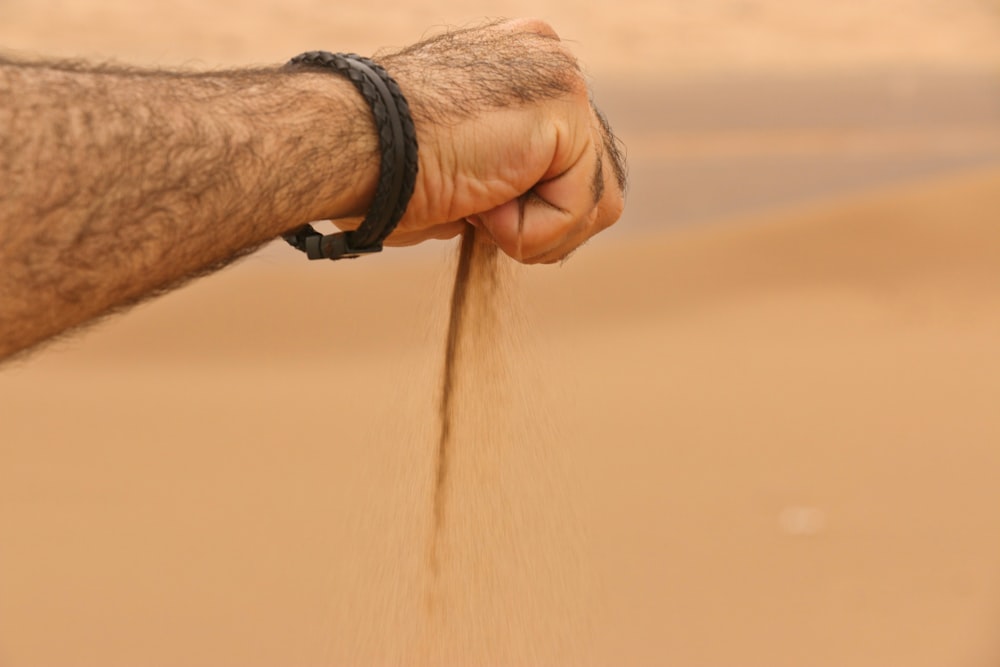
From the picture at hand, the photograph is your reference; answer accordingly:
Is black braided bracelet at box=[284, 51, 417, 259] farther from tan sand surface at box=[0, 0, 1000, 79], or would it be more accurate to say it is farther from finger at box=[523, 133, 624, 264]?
tan sand surface at box=[0, 0, 1000, 79]

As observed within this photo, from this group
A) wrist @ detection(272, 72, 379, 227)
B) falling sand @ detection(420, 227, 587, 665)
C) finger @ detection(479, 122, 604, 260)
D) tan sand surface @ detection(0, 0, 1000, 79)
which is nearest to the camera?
wrist @ detection(272, 72, 379, 227)

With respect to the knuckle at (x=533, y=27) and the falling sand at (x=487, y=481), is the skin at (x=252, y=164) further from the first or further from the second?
the falling sand at (x=487, y=481)

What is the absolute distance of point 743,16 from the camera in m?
6.86

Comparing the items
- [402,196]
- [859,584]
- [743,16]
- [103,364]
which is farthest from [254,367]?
[743,16]

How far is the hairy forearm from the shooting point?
0.70m

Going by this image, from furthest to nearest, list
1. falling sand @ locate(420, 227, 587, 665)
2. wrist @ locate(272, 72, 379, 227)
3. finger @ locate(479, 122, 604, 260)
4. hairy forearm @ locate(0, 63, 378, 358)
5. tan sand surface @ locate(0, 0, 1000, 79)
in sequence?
tan sand surface @ locate(0, 0, 1000, 79), falling sand @ locate(420, 227, 587, 665), finger @ locate(479, 122, 604, 260), wrist @ locate(272, 72, 379, 227), hairy forearm @ locate(0, 63, 378, 358)

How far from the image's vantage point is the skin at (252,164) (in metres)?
0.71

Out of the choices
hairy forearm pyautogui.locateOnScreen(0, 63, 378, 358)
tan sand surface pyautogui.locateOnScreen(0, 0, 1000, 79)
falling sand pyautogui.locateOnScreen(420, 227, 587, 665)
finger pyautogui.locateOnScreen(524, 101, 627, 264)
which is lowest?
falling sand pyautogui.locateOnScreen(420, 227, 587, 665)

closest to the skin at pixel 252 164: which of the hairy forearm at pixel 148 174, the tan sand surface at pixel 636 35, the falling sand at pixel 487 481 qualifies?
the hairy forearm at pixel 148 174

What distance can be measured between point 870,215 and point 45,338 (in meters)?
3.83

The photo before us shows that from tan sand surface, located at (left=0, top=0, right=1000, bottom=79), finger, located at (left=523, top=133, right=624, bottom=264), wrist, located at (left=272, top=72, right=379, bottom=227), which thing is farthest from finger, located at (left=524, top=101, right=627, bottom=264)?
tan sand surface, located at (left=0, top=0, right=1000, bottom=79)

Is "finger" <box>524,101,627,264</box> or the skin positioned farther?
"finger" <box>524,101,627,264</box>

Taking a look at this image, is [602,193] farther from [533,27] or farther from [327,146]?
[327,146]

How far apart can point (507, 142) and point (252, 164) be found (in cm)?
24
